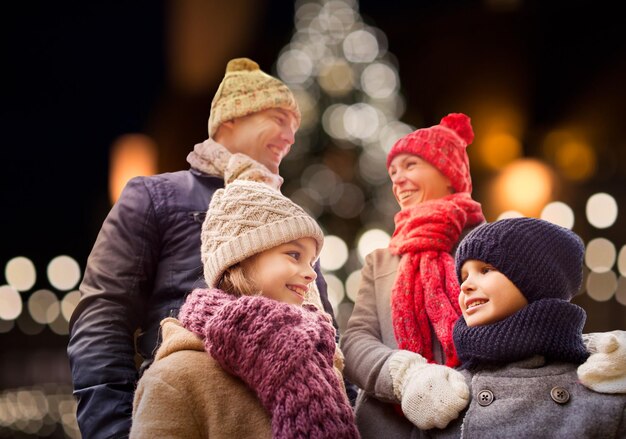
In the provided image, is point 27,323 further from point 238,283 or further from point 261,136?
point 238,283

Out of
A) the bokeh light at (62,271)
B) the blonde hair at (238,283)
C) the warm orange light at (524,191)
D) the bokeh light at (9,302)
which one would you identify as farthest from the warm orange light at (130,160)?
the bokeh light at (9,302)

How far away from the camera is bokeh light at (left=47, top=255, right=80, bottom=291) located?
3142 cm

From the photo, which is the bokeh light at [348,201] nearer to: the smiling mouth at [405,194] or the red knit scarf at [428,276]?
the smiling mouth at [405,194]

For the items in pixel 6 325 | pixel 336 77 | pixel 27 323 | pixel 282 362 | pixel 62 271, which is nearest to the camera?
pixel 282 362

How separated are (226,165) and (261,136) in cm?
18

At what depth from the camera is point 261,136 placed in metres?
2.84

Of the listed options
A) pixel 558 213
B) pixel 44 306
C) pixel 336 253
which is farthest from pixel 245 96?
pixel 44 306

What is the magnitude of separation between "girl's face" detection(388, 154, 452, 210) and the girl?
0.64m

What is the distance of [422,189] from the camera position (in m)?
2.71

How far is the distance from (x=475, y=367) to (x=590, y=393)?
341mm

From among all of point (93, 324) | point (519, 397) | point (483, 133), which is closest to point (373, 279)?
point (519, 397)

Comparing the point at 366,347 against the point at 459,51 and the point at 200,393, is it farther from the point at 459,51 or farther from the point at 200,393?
the point at 459,51

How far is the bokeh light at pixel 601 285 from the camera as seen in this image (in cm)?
1199

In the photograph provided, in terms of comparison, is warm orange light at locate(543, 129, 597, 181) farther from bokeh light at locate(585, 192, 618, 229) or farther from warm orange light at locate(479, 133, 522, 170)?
warm orange light at locate(479, 133, 522, 170)
